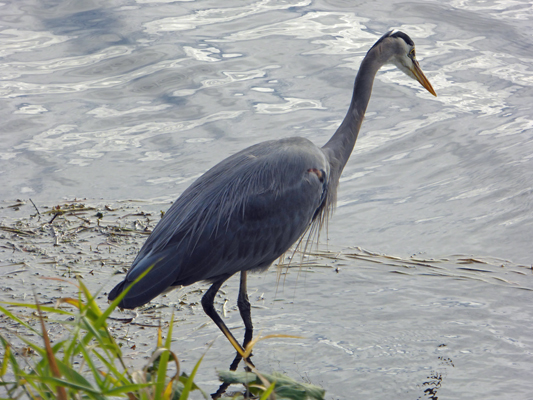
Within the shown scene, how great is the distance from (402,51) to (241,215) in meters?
2.18

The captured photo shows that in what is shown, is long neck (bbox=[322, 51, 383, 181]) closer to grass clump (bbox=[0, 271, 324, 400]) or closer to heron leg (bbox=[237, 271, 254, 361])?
heron leg (bbox=[237, 271, 254, 361])

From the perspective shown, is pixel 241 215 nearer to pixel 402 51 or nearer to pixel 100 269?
pixel 100 269

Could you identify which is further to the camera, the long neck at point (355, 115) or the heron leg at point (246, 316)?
the long neck at point (355, 115)

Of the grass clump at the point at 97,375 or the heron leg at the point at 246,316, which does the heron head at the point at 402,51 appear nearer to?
the heron leg at the point at 246,316

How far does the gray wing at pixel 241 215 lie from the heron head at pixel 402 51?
130 centimetres

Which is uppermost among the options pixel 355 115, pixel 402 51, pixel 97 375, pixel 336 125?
pixel 402 51

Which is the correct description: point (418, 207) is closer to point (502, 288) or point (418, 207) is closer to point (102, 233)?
point (502, 288)

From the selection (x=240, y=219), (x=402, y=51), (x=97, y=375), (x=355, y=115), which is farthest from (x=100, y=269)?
(x=402, y=51)

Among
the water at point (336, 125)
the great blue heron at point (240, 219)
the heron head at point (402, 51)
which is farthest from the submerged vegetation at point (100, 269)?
the heron head at point (402, 51)

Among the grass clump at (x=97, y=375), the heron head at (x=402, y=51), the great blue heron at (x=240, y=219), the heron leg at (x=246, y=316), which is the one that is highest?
the heron head at (x=402, y=51)

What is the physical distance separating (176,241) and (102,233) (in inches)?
61.4

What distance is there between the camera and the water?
→ 4301 mm

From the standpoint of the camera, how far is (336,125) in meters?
8.21

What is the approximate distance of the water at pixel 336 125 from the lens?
430 centimetres
